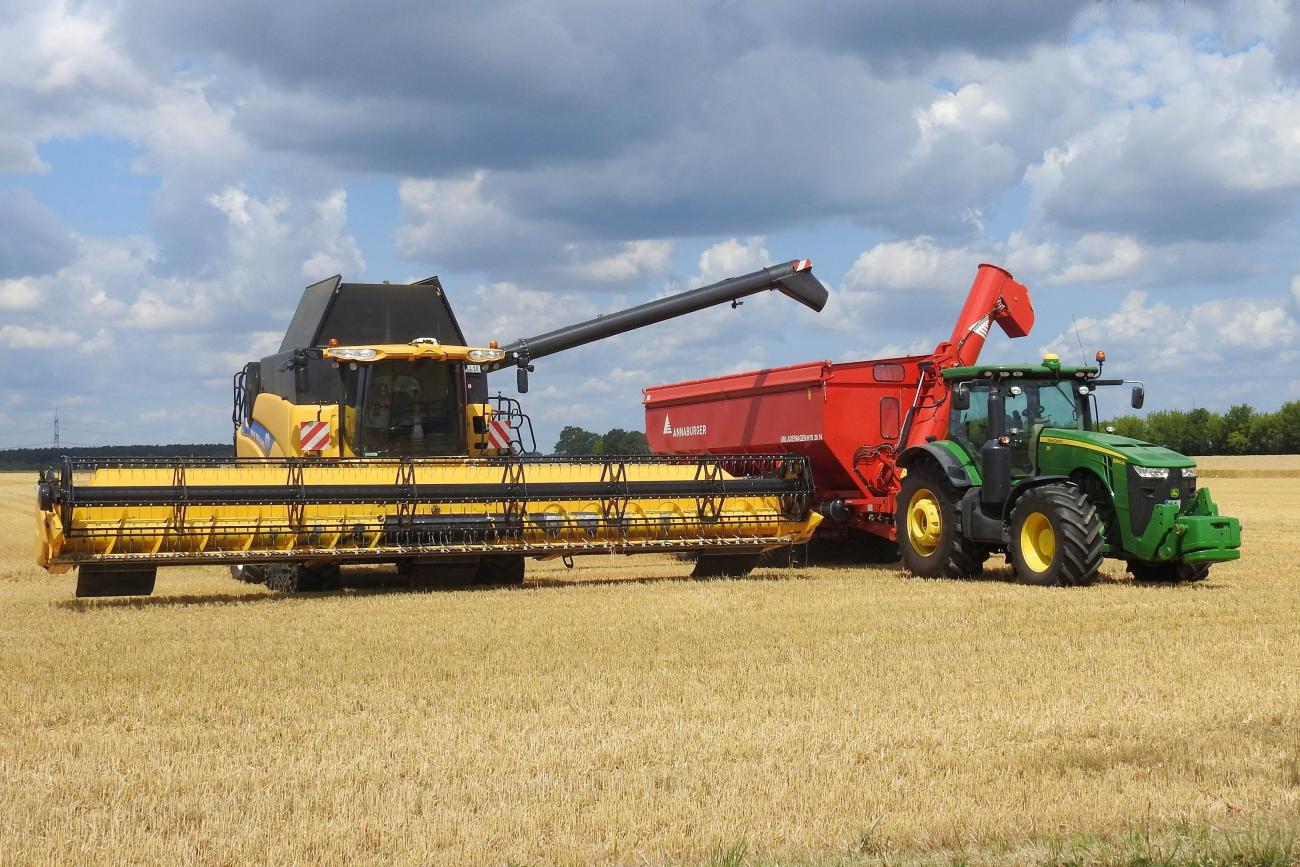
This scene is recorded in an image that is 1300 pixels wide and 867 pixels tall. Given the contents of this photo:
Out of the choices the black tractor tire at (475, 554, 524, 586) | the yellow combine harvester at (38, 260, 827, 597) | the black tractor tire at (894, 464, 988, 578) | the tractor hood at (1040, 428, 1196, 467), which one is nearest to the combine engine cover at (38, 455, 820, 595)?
the yellow combine harvester at (38, 260, 827, 597)

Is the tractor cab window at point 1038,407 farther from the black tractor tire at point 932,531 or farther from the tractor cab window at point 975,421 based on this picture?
the black tractor tire at point 932,531

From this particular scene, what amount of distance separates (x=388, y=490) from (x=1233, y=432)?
234ft

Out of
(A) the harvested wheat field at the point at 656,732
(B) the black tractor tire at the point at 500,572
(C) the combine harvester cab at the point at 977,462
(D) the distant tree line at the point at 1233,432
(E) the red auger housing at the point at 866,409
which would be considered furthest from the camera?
(D) the distant tree line at the point at 1233,432

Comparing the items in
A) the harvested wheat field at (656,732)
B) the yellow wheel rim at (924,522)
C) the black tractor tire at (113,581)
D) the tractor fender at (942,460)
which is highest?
the tractor fender at (942,460)

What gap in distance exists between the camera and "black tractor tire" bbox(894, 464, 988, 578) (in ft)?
Result: 42.6

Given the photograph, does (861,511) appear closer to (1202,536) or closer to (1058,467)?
(1058,467)

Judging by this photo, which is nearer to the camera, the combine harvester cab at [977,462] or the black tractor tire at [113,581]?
the black tractor tire at [113,581]

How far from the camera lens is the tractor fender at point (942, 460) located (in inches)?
507

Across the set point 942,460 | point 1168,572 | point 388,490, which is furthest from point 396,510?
point 1168,572

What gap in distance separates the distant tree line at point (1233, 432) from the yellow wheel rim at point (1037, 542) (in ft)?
208

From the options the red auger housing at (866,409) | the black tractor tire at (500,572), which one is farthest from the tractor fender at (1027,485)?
the black tractor tire at (500,572)

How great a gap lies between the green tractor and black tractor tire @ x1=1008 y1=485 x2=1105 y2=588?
0.4 inches

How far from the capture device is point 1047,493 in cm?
1196

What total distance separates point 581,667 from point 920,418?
7631 mm
